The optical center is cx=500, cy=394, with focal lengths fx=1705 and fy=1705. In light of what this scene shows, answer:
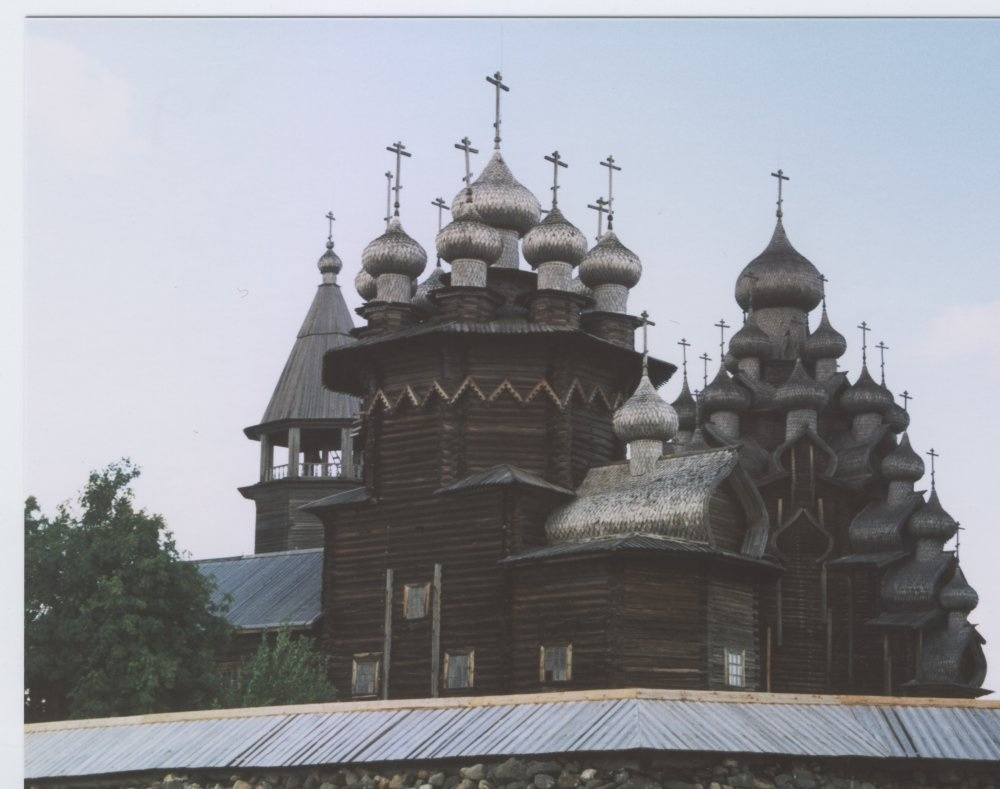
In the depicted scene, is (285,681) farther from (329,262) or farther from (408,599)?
(329,262)

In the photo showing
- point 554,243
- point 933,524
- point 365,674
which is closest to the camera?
point 365,674

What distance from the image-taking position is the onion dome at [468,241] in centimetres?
3209

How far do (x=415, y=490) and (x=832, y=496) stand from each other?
589 inches

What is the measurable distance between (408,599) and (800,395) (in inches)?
640

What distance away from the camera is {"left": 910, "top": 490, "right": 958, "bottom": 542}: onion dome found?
41812mm

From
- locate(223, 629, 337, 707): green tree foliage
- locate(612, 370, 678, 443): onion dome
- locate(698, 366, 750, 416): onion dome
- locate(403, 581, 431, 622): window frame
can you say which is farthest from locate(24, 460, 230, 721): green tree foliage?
locate(698, 366, 750, 416): onion dome

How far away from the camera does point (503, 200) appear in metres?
34.2

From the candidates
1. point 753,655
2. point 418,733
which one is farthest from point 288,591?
point 418,733

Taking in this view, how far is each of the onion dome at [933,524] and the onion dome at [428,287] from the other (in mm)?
14120

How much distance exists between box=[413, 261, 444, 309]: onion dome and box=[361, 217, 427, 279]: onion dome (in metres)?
0.62

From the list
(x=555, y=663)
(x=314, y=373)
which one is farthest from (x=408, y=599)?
(x=314, y=373)

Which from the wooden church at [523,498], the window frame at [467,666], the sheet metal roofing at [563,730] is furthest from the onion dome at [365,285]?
the sheet metal roofing at [563,730]

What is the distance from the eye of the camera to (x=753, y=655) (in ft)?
96.5

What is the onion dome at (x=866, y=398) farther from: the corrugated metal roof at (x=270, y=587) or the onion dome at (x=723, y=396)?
the corrugated metal roof at (x=270, y=587)
